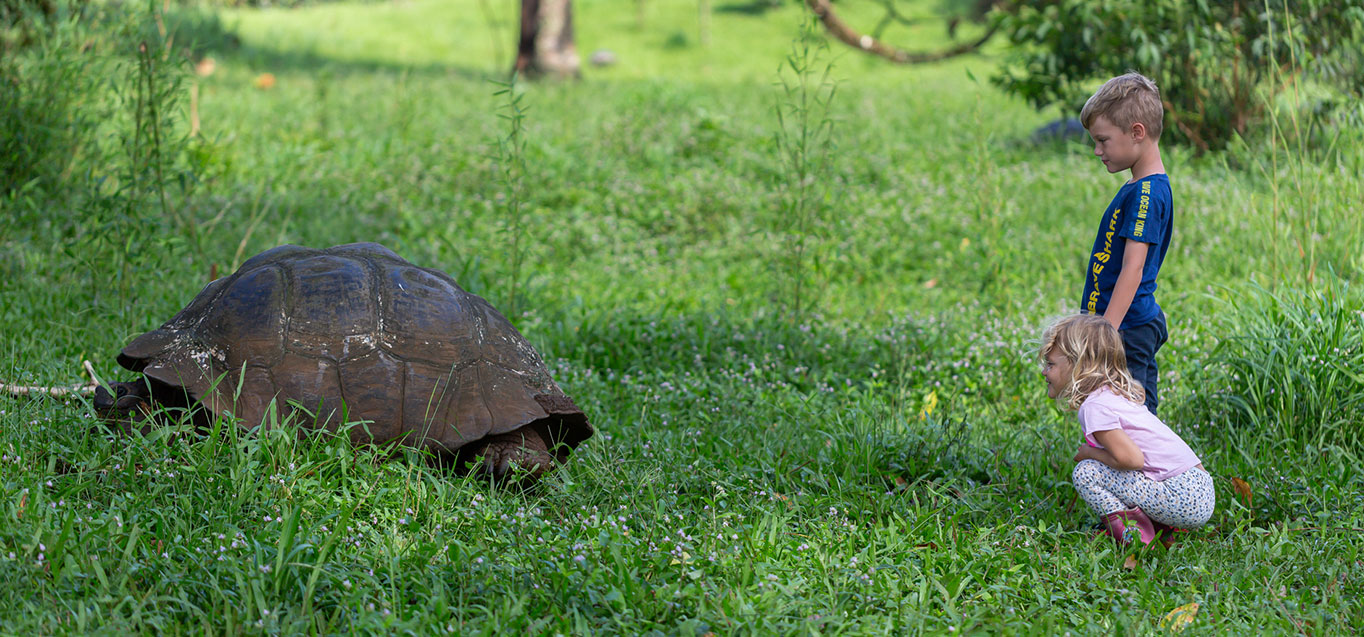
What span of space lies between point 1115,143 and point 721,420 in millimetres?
2026

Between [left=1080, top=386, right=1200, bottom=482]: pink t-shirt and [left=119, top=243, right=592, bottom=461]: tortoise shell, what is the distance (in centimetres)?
192

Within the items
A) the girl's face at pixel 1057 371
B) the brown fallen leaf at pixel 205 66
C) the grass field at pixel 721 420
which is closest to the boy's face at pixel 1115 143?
the girl's face at pixel 1057 371

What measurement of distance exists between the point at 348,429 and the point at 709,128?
721cm

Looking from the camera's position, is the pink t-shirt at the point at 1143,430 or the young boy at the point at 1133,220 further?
the young boy at the point at 1133,220

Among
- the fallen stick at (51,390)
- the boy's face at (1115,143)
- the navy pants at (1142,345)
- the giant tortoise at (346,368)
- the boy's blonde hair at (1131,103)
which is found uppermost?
the boy's blonde hair at (1131,103)

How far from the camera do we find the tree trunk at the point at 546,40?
16.0 m

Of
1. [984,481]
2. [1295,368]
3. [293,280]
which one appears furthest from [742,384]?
[1295,368]

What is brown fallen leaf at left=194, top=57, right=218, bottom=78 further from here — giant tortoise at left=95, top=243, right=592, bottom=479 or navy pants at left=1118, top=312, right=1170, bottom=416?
navy pants at left=1118, top=312, right=1170, bottom=416

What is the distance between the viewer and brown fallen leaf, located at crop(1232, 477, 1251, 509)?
3.69 m

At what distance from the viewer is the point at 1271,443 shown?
4.19 meters

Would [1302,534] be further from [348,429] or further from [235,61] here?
[235,61]

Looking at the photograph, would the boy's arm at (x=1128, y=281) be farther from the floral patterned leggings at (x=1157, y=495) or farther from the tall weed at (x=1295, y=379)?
the tall weed at (x=1295, y=379)

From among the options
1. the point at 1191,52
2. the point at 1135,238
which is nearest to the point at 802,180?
the point at 1135,238

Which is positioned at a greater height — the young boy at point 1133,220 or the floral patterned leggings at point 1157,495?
the young boy at point 1133,220
